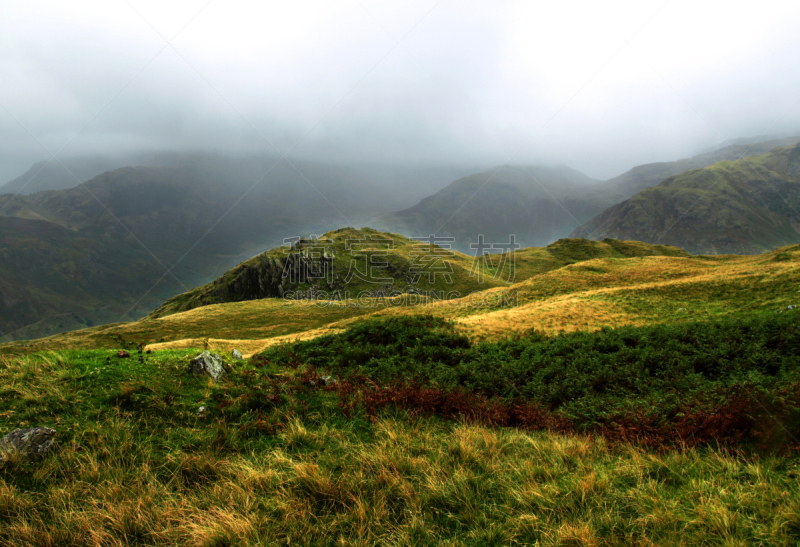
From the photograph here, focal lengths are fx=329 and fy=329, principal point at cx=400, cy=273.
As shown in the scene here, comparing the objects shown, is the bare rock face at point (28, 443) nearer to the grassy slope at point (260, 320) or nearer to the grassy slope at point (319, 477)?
the grassy slope at point (319, 477)

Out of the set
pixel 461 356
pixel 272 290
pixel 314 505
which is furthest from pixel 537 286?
pixel 272 290

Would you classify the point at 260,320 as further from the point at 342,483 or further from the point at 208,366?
the point at 342,483

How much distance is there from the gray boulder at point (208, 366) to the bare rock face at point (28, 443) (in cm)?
291

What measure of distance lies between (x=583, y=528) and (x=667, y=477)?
84.8 inches

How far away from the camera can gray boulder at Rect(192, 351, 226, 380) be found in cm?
807

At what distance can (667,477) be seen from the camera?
4613mm

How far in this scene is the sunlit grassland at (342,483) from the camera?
368cm

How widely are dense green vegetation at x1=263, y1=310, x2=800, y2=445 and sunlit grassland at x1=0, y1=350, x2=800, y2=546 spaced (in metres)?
1.42

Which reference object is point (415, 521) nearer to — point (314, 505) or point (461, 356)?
point (314, 505)

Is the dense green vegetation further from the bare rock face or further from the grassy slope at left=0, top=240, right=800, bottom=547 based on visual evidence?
the bare rock face

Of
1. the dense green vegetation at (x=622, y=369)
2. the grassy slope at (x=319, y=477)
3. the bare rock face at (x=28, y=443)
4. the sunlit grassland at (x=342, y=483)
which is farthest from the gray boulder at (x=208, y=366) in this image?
the dense green vegetation at (x=622, y=369)

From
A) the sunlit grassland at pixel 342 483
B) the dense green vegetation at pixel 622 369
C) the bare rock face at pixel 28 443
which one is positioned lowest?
the dense green vegetation at pixel 622 369

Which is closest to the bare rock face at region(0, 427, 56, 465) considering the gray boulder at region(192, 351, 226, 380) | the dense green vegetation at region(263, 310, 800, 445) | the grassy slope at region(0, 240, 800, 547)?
the grassy slope at region(0, 240, 800, 547)

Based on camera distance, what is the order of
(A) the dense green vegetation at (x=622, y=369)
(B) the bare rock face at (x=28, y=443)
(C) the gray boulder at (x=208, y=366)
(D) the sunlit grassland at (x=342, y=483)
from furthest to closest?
(C) the gray boulder at (x=208, y=366) → (A) the dense green vegetation at (x=622, y=369) → (B) the bare rock face at (x=28, y=443) → (D) the sunlit grassland at (x=342, y=483)
